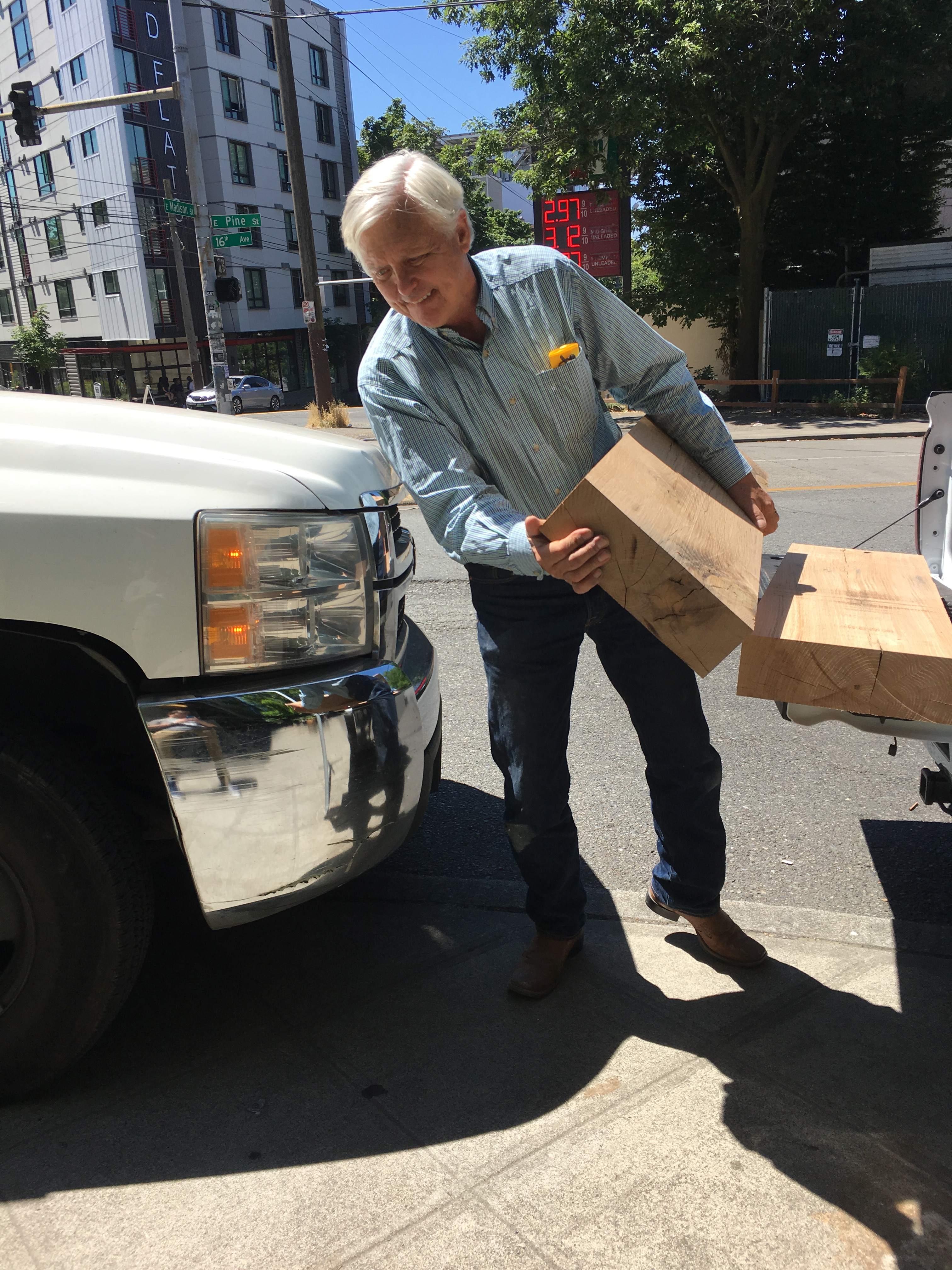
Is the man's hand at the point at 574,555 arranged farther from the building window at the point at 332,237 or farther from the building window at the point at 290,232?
the building window at the point at 332,237

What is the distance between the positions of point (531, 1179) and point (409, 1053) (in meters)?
0.44

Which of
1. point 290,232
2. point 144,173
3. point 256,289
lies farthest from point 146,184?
point 290,232

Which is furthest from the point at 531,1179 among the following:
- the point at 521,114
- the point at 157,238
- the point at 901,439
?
the point at 157,238

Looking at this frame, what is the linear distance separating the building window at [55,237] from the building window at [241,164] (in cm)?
763

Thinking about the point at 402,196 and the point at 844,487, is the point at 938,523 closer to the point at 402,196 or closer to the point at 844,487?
the point at 402,196

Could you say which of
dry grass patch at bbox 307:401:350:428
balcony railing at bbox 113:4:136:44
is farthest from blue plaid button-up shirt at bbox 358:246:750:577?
balcony railing at bbox 113:4:136:44

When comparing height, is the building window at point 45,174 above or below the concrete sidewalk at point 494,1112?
above

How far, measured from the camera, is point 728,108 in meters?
19.7

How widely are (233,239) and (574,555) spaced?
14453mm

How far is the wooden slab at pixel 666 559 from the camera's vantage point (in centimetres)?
167

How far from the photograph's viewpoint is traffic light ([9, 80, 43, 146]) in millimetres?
15047

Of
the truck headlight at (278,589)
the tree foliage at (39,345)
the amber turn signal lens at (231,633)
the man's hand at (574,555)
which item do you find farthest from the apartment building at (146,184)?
the man's hand at (574,555)

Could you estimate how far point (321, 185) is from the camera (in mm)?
→ 46750

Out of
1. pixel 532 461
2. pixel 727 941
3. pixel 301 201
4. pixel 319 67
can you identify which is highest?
pixel 319 67
